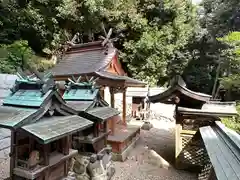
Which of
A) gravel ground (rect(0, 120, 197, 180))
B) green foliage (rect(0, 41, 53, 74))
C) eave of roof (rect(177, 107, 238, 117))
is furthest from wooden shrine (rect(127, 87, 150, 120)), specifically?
eave of roof (rect(177, 107, 238, 117))

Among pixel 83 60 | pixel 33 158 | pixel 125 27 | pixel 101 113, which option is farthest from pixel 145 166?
pixel 125 27

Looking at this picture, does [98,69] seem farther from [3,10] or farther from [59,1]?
[59,1]

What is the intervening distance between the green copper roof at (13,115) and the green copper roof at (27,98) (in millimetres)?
119

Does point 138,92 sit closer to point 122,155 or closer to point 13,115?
point 122,155

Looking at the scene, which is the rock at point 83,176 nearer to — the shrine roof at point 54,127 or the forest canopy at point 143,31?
the shrine roof at point 54,127

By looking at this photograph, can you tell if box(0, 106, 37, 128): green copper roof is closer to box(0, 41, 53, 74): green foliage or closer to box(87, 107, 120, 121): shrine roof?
box(87, 107, 120, 121): shrine roof

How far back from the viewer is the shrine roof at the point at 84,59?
8578mm

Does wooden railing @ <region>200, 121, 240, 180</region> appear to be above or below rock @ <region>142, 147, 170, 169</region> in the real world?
above

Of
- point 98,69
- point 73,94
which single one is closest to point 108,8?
point 98,69

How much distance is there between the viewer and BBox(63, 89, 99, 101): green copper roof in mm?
5607

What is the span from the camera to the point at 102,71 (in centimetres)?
830

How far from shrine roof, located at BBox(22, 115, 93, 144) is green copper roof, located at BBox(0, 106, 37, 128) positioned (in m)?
0.14

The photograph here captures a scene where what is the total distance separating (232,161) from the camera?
10.9 ft

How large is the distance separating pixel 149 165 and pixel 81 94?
12.6ft
